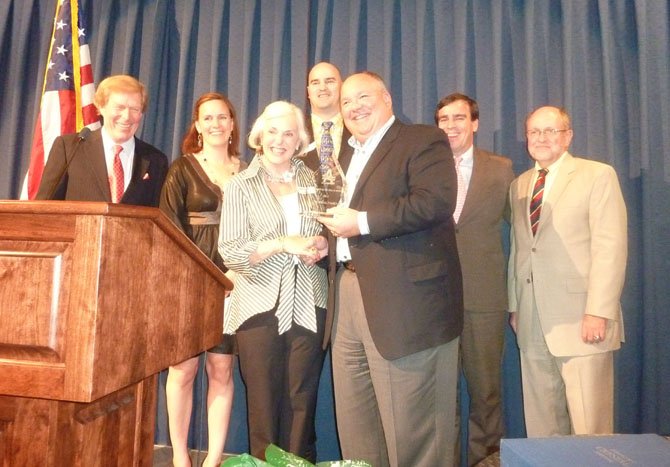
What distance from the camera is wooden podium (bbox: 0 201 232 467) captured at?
2.93 feet

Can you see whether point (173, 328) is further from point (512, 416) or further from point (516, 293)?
point (512, 416)

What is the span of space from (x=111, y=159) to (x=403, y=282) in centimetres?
156

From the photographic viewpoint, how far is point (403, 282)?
1.70 m

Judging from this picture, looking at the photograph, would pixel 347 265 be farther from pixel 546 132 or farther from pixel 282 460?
pixel 546 132

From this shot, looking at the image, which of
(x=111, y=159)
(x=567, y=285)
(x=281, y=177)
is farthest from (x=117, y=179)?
(x=567, y=285)

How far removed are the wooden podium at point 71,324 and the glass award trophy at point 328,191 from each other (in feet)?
2.67

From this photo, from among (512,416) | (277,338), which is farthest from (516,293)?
(277,338)

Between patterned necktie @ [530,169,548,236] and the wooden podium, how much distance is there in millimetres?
1830

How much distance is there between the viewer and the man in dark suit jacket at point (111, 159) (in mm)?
2244

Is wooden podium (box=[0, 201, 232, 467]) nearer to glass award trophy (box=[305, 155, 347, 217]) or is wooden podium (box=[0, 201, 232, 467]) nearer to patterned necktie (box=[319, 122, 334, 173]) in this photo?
glass award trophy (box=[305, 155, 347, 217])

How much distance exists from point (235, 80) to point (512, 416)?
273 centimetres

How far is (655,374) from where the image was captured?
107 inches

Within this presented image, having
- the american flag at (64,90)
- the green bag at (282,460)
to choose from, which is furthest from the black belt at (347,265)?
the american flag at (64,90)

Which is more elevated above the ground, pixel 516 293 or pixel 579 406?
pixel 516 293
